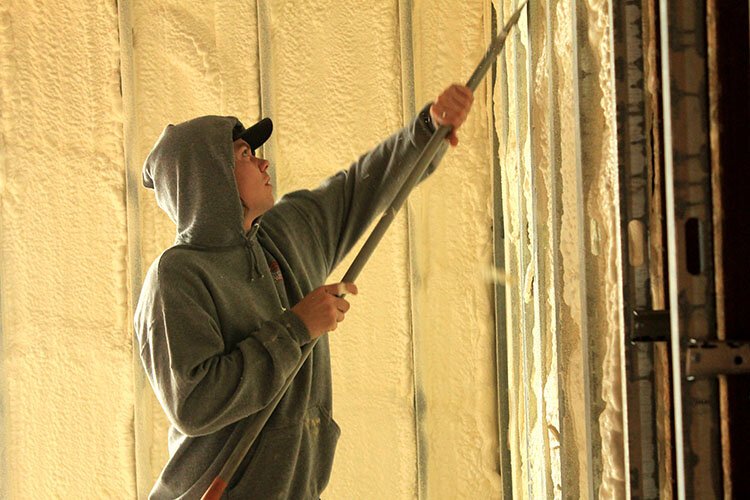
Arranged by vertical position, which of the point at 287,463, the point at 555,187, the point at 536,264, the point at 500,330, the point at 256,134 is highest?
the point at 256,134

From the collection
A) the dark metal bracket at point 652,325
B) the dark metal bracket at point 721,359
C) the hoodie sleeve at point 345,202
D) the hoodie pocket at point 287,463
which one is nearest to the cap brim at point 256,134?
the hoodie sleeve at point 345,202

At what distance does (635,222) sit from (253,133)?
73 centimetres

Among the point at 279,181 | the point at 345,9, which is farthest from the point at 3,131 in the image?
the point at 345,9

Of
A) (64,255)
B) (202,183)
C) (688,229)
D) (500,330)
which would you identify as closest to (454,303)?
(500,330)

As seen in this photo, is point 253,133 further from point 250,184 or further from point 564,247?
point 564,247

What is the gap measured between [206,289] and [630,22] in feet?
2.42

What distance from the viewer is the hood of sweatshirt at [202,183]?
1.37 metres

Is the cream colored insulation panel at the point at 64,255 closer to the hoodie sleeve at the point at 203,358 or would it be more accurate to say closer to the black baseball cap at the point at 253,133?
the black baseball cap at the point at 253,133

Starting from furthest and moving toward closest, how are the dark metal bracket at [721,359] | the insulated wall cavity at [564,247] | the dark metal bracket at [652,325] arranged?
the insulated wall cavity at [564,247] < the dark metal bracket at [652,325] < the dark metal bracket at [721,359]

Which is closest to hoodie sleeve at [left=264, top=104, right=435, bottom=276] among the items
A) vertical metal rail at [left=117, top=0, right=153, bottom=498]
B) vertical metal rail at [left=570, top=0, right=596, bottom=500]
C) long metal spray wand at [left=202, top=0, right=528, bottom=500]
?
long metal spray wand at [left=202, top=0, right=528, bottom=500]

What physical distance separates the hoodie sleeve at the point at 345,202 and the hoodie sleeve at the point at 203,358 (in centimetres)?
25

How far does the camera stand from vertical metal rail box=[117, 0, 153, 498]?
6.54 ft

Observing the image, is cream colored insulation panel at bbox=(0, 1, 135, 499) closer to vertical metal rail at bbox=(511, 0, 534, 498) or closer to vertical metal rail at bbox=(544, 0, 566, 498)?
vertical metal rail at bbox=(511, 0, 534, 498)

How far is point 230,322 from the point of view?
1.36 metres
